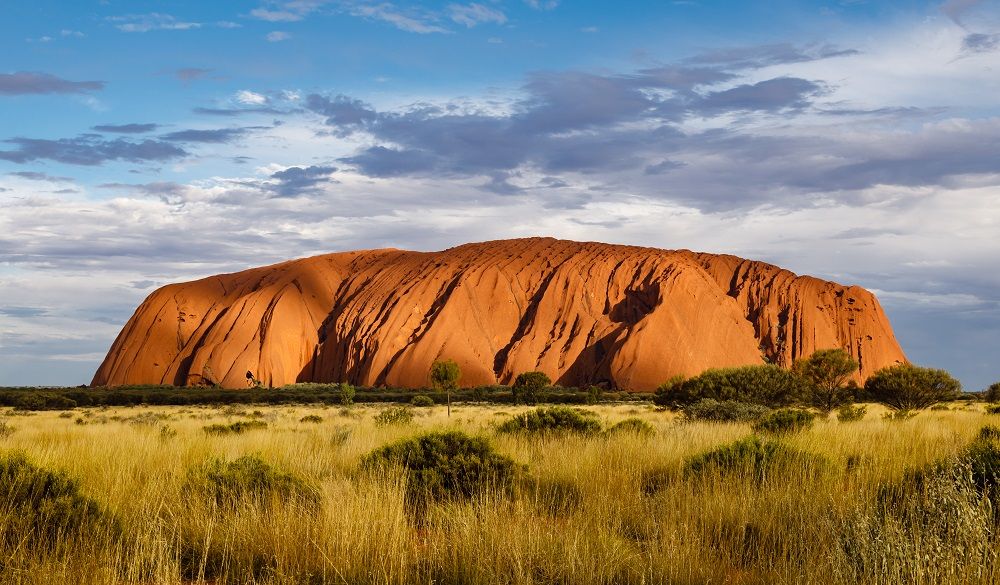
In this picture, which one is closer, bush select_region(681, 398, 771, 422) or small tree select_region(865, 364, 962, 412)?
bush select_region(681, 398, 771, 422)

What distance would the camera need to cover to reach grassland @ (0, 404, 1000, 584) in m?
4.87

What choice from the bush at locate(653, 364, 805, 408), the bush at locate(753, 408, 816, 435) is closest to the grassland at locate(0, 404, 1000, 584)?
the bush at locate(753, 408, 816, 435)

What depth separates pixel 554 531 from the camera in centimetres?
582

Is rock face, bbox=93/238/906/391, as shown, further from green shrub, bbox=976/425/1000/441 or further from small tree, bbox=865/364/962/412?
green shrub, bbox=976/425/1000/441

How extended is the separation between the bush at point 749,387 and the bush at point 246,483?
96.5ft

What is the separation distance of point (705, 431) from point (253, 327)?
283 feet

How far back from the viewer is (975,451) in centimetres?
816

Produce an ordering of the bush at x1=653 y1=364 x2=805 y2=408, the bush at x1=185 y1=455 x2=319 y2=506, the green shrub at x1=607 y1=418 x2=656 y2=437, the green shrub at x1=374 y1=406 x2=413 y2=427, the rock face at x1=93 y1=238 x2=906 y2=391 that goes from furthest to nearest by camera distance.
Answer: the rock face at x1=93 y1=238 x2=906 y2=391 → the bush at x1=653 y1=364 x2=805 y2=408 → the green shrub at x1=374 y1=406 x2=413 y2=427 → the green shrub at x1=607 y1=418 x2=656 y2=437 → the bush at x1=185 y1=455 x2=319 y2=506

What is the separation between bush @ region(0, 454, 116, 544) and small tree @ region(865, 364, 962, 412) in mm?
42269

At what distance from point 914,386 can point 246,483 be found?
41.4m

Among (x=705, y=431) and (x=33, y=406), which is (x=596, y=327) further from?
(x=705, y=431)

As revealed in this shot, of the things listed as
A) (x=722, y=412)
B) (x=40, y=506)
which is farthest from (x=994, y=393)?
(x=40, y=506)

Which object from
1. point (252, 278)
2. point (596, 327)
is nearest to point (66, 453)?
point (596, 327)

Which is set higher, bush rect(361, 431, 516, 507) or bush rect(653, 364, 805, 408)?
bush rect(361, 431, 516, 507)
